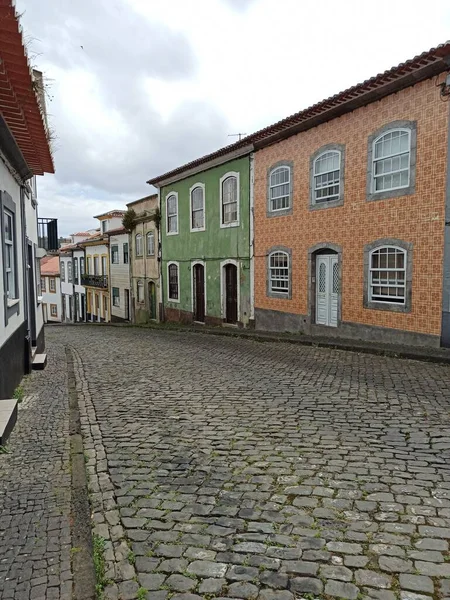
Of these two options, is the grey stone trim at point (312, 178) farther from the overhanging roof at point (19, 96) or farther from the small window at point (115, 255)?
the small window at point (115, 255)

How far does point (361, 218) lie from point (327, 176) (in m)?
1.85

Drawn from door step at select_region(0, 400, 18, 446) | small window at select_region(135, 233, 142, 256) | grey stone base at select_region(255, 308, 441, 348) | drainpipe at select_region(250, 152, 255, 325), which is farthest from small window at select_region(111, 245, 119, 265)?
door step at select_region(0, 400, 18, 446)

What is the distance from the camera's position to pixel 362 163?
1150cm

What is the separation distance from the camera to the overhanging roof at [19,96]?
364cm

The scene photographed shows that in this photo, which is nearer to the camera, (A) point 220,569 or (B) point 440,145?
(A) point 220,569

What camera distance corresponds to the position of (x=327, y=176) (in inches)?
500

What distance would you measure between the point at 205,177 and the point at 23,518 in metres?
16.5

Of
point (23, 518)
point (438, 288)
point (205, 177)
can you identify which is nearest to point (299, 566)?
point (23, 518)

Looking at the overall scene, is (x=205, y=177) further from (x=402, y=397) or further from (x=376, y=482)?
(x=376, y=482)

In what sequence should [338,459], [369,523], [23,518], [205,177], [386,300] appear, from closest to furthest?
[369,523] → [23,518] → [338,459] → [386,300] → [205,177]

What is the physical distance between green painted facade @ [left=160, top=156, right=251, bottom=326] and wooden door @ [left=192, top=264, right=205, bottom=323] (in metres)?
0.30

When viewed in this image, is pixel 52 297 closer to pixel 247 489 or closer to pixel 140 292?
pixel 140 292

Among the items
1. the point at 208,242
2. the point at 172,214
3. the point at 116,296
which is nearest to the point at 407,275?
the point at 208,242

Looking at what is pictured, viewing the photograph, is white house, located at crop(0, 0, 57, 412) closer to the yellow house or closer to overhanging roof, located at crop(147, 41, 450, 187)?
overhanging roof, located at crop(147, 41, 450, 187)
